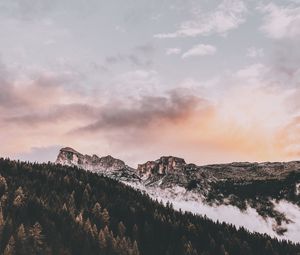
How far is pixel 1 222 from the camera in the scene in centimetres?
19988

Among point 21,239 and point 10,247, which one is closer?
point 10,247

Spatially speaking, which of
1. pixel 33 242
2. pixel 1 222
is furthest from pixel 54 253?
pixel 1 222

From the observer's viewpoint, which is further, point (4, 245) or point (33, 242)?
point (33, 242)

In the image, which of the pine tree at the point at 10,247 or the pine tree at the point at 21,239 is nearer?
the pine tree at the point at 10,247

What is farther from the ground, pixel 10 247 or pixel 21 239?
pixel 21 239

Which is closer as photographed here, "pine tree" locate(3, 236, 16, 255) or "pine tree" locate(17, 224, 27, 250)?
"pine tree" locate(3, 236, 16, 255)

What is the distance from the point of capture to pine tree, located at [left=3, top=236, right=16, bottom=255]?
174 m

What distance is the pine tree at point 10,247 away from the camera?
174 meters

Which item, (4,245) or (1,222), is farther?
(1,222)

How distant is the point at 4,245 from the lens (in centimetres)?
18362

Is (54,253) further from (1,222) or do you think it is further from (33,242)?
(1,222)

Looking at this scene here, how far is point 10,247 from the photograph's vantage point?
177000 millimetres

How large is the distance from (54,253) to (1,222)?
2390 cm

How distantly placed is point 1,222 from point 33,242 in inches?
598
